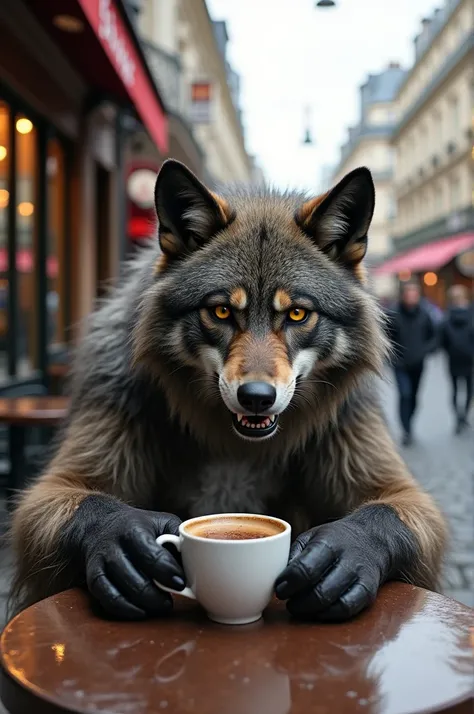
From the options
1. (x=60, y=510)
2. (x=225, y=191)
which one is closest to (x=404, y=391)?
(x=225, y=191)

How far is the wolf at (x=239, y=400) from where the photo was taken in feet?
6.17

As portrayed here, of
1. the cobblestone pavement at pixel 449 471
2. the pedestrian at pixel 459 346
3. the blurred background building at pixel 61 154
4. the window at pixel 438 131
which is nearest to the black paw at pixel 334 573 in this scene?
the cobblestone pavement at pixel 449 471

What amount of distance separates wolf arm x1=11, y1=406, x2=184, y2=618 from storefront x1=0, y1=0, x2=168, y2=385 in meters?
3.22

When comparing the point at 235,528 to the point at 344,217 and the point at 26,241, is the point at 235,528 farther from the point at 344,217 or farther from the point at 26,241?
the point at 26,241

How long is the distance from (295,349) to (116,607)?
2.70 ft

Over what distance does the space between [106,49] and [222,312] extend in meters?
5.23

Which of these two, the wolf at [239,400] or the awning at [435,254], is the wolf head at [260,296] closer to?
the wolf at [239,400]

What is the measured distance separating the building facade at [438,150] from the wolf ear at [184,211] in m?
26.6

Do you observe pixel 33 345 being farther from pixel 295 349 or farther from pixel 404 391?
pixel 295 349

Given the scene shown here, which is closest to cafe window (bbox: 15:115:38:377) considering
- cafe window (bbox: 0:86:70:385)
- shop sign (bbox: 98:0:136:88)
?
cafe window (bbox: 0:86:70:385)

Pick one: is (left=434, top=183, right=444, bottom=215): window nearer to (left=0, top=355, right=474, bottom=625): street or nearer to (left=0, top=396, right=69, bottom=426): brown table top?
(left=0, top=355, right=474, bottom=625): street

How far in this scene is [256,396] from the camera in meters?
1.82

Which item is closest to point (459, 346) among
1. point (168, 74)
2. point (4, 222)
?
point (4, 222)

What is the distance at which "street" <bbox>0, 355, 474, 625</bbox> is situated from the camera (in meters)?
3.81
